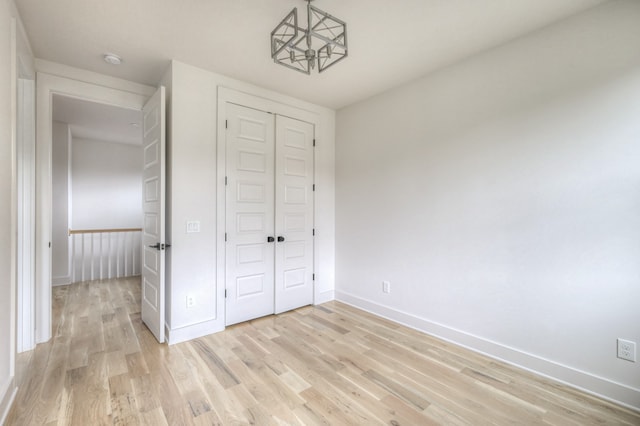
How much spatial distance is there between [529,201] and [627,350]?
1.12 metres

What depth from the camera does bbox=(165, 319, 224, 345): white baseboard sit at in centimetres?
266

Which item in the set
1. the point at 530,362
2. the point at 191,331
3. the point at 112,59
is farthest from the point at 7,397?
the point at 530,362

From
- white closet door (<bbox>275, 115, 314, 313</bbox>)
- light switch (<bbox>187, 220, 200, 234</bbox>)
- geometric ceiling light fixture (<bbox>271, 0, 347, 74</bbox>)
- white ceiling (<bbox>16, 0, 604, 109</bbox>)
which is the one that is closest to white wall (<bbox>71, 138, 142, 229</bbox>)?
white ceiling (<bbox>16, 0, 604, 109</bbox>)

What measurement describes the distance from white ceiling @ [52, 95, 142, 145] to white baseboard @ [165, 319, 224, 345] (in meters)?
2.82

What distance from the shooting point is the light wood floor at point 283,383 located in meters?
1.75

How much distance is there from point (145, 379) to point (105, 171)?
200 inches

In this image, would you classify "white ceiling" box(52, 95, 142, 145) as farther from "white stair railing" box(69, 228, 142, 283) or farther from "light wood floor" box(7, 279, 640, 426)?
"light wood floor" box(7, 279, 640, 426)

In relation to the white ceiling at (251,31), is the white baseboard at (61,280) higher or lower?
lower

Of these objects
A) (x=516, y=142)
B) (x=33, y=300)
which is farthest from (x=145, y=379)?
(x=516, y=142)

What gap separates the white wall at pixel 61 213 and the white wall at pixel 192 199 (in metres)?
3.26

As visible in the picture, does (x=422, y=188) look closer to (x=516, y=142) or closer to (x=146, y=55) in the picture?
(x=516, y=142)

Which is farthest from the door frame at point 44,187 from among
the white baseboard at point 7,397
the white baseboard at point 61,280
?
the white baseboard at point 61,280

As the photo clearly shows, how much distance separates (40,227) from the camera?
8.71 feet

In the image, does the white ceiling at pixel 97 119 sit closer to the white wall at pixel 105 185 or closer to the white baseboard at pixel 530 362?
the white wall at pixel 105 185
